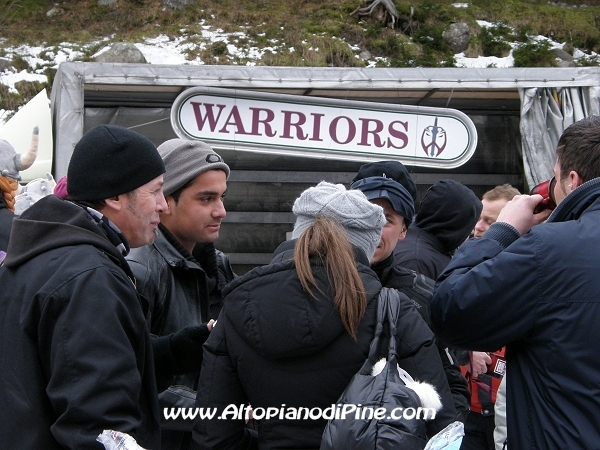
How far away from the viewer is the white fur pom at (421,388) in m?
1.68

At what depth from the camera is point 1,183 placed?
353 centimetres

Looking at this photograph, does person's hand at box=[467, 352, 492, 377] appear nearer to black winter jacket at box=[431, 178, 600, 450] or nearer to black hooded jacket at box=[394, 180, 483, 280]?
black hooded jacket at box=[394, 180, 483, 280]

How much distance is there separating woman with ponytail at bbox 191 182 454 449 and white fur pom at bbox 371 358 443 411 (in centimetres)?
7

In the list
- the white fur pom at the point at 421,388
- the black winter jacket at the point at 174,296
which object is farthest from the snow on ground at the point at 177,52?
the white fur pom at the point at 421,388

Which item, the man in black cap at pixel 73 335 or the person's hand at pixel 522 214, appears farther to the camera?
the person's hand at pixel 522 214

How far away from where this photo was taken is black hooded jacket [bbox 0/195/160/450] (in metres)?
1.49

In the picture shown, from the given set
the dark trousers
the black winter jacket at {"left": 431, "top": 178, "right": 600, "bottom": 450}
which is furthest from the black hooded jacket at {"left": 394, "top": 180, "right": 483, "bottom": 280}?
the black winter jacket at {"left": 431, "top": 178, "right": 600, "bottom": 450}

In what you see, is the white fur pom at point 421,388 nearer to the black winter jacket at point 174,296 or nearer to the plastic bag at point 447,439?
the plastic bag at point 447,439

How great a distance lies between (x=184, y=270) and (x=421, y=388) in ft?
3.20

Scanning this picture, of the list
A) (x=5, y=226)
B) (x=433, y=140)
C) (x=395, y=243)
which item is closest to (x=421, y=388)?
(x=395, y=243)

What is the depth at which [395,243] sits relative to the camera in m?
2.70

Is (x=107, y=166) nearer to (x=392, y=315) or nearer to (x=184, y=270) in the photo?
(x=184, y=270)

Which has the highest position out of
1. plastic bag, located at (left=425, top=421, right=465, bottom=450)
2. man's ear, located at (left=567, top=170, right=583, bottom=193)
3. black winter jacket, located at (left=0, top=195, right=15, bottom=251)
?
man's ear, located at (left=567, top=170, right=583, bottom=193)

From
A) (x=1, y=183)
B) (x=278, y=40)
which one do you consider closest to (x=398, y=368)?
(x=1, y=183)
